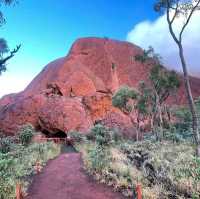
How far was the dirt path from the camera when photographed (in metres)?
10.8

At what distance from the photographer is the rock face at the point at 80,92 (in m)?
39.6

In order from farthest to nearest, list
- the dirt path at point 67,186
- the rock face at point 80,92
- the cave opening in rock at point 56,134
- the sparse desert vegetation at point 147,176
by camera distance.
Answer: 1. the rock face at point 80,92
2. the cave opening in rock at point 56,134
3. the dirt path at point 67,186
4. the sparse desert vegetation at point 147,176

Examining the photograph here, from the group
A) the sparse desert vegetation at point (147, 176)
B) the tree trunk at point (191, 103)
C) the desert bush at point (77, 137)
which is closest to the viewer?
the sparse desert vegetation at point (147, 176)

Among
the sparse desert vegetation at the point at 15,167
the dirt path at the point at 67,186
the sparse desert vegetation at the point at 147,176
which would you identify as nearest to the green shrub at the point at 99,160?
the sparse desert vegetation at the point at 147,176

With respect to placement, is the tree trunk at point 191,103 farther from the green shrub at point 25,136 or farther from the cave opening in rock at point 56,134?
the cave opening in rock at point 56,134

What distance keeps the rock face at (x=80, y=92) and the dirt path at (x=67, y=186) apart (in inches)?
918

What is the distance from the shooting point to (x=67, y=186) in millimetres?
12070

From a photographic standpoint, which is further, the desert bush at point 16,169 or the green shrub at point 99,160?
the green shrub at point 99,160

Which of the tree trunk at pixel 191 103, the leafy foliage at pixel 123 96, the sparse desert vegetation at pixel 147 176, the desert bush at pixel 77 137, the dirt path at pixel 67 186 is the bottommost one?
the dirt path at pixel 67 186

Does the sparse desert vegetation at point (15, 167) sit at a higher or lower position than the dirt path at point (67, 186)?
higher

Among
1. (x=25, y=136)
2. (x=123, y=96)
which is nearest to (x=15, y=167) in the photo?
(x=25, y=136)

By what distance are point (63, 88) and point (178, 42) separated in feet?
125

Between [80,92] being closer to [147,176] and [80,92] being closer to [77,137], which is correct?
[77,137]

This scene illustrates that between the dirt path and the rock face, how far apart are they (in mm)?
23311
